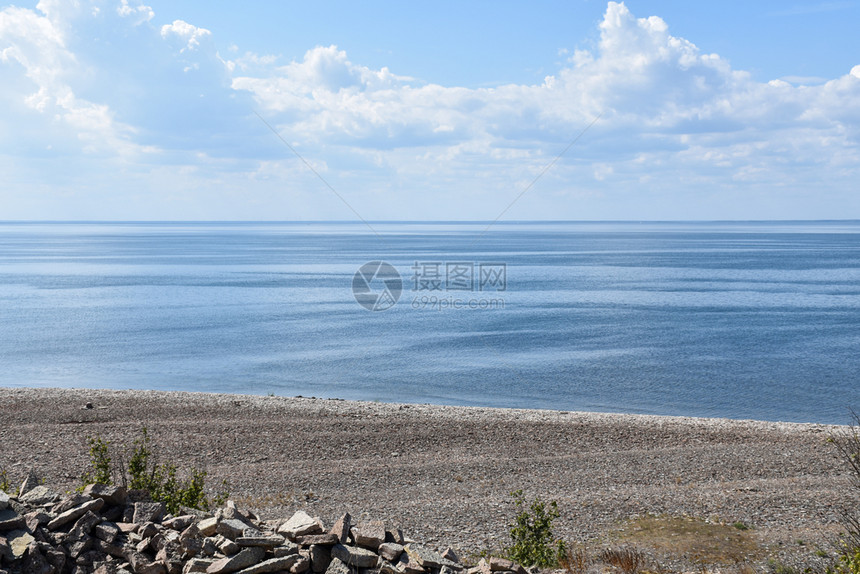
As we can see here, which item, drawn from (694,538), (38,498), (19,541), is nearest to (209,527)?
(19,541)

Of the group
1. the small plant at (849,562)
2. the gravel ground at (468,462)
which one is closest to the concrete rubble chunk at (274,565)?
the gravel ground at (468,462)

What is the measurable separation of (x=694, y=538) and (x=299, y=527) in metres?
5.93

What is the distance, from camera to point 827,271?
92.5 m

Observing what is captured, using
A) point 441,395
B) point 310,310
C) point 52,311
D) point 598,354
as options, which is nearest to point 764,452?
point 441,395

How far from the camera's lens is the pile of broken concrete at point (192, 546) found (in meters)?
6.55

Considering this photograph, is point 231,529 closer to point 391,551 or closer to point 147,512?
point 147,512

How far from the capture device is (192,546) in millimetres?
6777

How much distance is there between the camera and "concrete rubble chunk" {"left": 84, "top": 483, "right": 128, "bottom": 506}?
7426mm

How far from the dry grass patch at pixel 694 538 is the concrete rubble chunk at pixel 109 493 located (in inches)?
255

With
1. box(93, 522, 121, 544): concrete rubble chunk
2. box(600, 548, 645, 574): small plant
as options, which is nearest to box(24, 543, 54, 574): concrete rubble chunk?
box(93, 522, 121, 544): concrete rubble chunk

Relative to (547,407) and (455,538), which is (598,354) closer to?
(547,407)

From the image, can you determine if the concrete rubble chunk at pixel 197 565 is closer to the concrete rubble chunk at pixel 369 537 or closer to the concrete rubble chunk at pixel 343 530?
the concrete rubble chunk at pixel 343 530

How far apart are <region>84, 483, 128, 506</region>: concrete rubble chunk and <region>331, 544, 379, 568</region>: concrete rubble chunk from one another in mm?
2412

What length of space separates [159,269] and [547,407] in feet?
292
